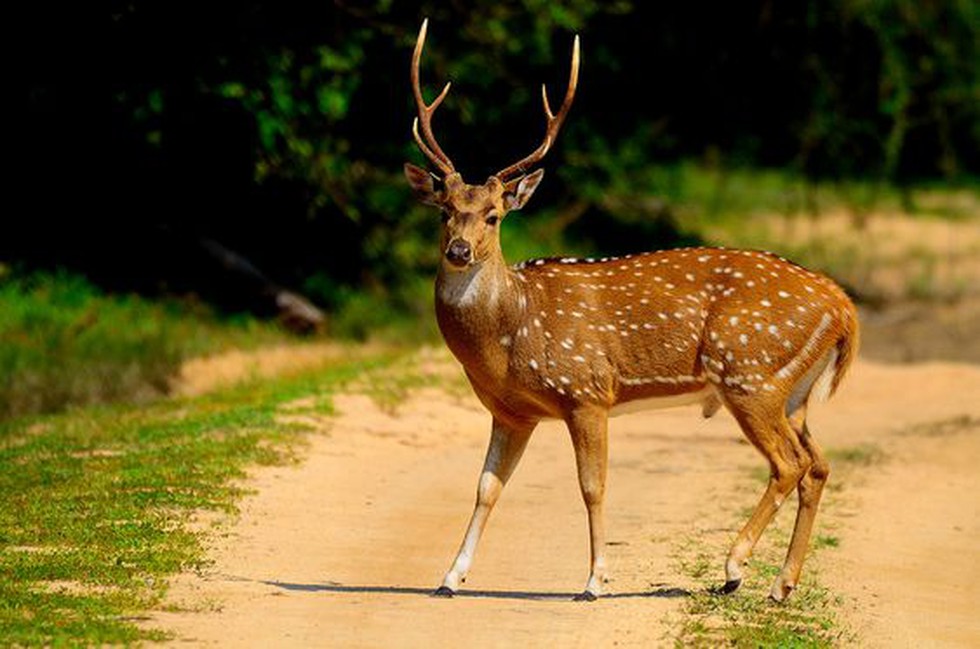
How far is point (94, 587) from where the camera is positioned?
9.66 meters

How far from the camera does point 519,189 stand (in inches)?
414

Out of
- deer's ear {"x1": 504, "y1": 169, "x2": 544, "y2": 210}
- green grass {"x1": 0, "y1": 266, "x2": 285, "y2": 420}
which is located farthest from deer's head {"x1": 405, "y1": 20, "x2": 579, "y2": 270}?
green grass {"x1": 0, "y1": 266, "x2": 285, "y2": 420}

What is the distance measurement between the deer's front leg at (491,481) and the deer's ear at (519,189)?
1.01 meters

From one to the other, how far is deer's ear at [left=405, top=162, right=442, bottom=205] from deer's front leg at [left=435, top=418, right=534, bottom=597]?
1095mm

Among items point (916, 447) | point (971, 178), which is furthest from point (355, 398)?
point (971, 178)

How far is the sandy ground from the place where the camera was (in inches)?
369

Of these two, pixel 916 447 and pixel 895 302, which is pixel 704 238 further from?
pixel 916 447

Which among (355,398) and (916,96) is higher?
(916,96)

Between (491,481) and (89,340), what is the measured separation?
831 cm

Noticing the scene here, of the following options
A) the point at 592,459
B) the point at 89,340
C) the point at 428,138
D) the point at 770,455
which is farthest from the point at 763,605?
the point at 89,340

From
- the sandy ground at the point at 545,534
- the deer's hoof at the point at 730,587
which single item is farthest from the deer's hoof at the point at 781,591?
the sandy ground at the point at 545,534

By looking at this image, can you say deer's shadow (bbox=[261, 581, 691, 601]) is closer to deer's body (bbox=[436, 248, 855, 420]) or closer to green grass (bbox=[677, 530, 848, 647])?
green grass (bbox=[677, 530, 848, 647])

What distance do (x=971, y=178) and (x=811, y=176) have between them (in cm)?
811

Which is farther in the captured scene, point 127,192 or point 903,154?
point 903,154
